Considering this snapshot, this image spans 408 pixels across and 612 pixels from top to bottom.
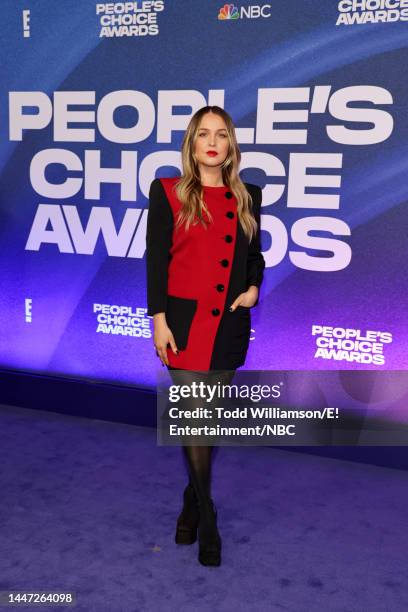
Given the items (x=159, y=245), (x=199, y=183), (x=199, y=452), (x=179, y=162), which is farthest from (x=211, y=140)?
(x=179, y=162)

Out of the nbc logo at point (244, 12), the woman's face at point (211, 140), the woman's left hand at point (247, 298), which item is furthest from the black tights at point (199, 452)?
the nbc logo at point (244, 12)

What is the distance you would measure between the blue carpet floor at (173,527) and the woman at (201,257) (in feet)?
1.16

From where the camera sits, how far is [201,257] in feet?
7.16

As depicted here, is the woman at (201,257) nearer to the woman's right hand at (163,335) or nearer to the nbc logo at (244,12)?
the woman's right hand at (163,335)

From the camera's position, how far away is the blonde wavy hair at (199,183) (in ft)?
7.03

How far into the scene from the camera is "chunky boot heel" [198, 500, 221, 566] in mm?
2277

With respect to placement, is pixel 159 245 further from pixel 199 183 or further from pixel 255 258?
pixel 255 258

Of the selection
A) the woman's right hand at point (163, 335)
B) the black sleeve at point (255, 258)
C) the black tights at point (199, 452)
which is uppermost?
the black sleeve at point (255, 258)

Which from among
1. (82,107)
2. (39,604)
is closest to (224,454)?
(39,604)

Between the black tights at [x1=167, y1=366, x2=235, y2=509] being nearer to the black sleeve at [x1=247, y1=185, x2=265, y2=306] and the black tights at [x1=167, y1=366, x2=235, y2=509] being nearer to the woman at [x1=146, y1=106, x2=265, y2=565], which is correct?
the woman at [x1=146, y1=106, x2=265, y2=565]

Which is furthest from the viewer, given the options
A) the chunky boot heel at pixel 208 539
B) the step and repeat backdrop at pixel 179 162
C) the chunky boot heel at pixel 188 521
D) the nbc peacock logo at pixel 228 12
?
the nbc peacock logo at pixel 228 12

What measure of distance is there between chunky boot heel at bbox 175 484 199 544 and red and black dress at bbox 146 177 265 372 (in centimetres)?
54

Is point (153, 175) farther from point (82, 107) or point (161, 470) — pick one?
point (161, 470)

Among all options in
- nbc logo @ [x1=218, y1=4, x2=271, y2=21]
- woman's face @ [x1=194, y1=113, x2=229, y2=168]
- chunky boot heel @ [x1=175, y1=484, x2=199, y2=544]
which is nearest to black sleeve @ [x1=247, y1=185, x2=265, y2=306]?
woman's face @ [x1=194, y1=113, x2=229, y2=168]
